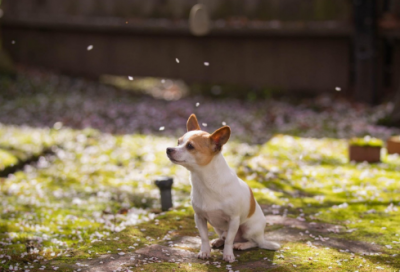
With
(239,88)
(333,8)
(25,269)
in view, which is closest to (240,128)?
(239,88)

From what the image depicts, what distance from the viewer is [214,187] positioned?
14.0 feet

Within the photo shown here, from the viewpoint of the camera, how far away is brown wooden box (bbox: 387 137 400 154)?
30.3 ft

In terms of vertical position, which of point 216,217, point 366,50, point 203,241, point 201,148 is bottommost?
point 203,241

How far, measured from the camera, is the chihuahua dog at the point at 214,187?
13.6 feet

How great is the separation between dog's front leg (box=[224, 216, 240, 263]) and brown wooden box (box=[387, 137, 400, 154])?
591cm

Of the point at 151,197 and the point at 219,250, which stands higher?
the point at 151,197

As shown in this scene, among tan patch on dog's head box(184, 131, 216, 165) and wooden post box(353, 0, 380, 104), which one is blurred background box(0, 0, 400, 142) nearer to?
wooden post box(353, 0, 380, 104)

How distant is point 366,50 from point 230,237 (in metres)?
10.8

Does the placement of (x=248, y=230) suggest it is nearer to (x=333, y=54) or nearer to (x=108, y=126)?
(x=108, y=126)

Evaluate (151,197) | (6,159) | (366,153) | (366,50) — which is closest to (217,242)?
(151,197)

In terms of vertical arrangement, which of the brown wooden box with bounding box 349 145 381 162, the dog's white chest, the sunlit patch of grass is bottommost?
the dog's white chest

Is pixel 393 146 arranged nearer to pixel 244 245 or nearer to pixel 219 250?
pixel 244 245

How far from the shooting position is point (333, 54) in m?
15.1

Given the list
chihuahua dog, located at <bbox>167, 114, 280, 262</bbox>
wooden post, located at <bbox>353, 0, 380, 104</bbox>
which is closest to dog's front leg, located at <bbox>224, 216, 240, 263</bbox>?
chihuahua dog, located at <bbox>167, 114, 280, 262</bbox>
